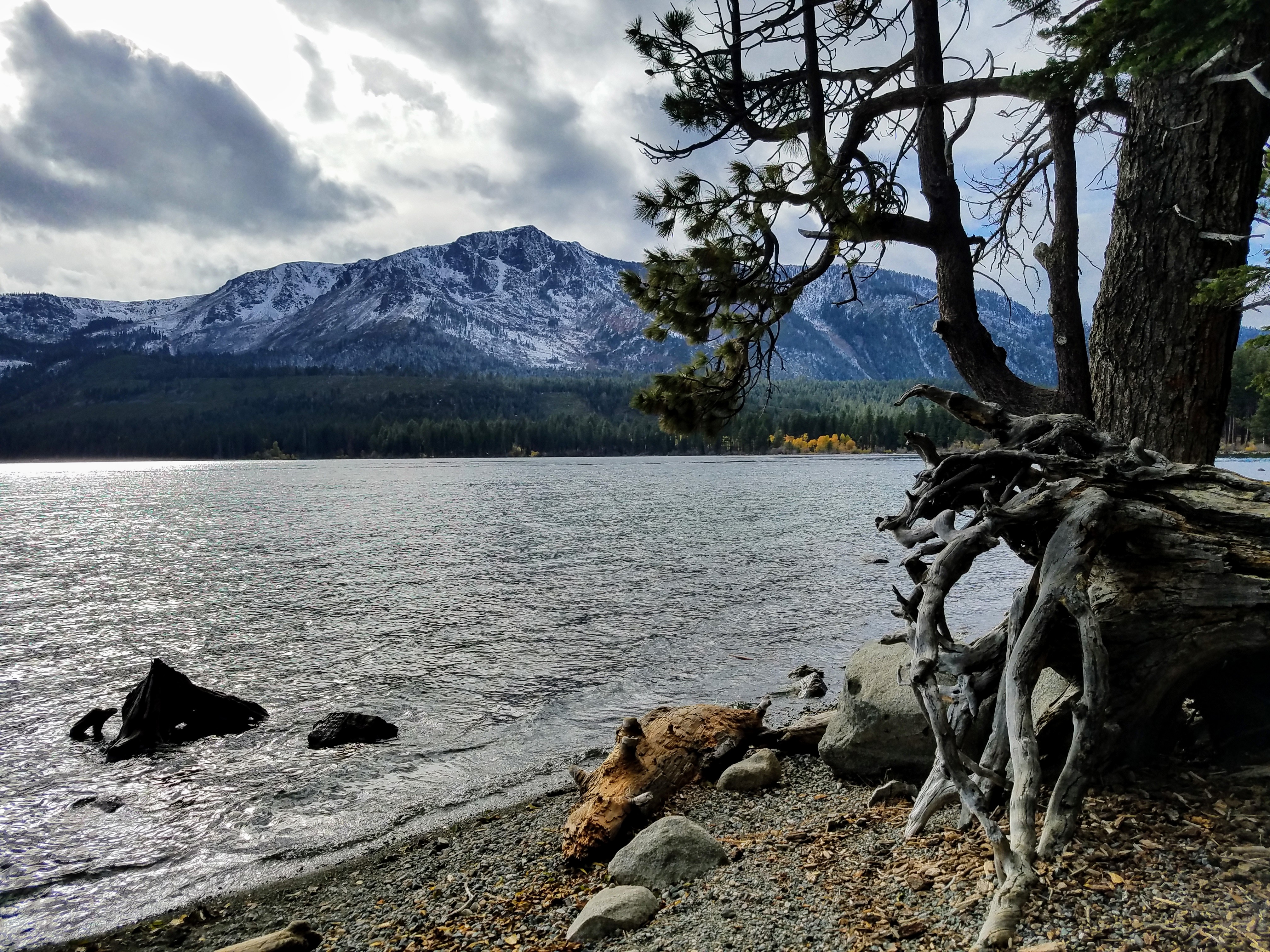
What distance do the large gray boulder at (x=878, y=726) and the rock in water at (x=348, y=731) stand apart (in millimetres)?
7056

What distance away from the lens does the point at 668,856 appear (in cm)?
602

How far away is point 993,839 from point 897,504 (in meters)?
59.3

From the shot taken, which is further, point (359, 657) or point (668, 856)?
point (359, 657)

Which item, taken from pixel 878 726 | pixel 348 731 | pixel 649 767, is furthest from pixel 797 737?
pixel 348 731

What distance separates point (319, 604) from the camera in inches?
945

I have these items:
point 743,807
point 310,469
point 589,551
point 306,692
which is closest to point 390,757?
point 306,692

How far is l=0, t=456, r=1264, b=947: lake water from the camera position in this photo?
8.63 m

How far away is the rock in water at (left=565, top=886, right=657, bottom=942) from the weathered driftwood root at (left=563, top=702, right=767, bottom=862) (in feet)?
4.59

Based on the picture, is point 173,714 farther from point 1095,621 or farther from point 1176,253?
point 1176,253

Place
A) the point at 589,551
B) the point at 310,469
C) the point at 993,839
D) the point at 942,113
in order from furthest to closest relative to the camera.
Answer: the point at 310,469, the point at 589,551, the point at 942,113, the point at 993,839

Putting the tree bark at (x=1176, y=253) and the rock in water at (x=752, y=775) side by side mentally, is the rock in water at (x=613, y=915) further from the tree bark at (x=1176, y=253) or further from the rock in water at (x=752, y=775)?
the tree bark at (x=1176, y=253)

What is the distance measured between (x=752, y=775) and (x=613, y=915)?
3201 millimetres

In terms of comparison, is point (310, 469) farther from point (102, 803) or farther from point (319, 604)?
point (102, 803)

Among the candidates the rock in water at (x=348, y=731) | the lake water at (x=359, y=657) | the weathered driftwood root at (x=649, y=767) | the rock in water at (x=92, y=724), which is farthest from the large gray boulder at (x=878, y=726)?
the rock in water at (x=92, y=724)
